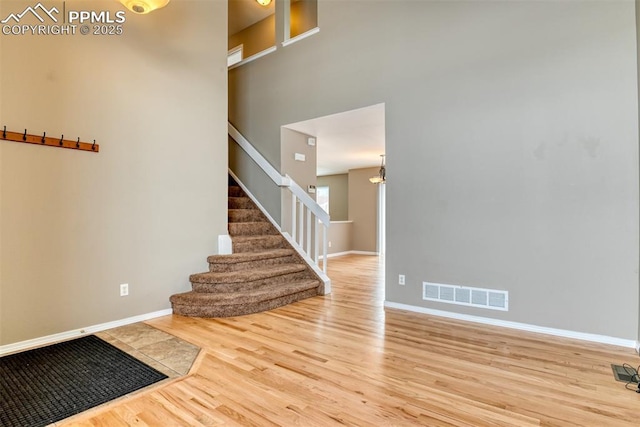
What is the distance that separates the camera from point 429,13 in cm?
340

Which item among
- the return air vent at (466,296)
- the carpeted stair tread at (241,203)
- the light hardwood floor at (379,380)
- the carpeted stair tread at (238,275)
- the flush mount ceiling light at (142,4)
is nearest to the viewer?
the light hardwood floor at (379,380)

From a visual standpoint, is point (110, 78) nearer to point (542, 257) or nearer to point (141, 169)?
point (141, 169)

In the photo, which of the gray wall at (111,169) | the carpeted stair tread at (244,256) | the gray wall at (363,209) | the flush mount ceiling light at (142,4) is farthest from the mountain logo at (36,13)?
the gray wall at (363,209)

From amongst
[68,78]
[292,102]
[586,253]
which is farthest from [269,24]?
[586,253]

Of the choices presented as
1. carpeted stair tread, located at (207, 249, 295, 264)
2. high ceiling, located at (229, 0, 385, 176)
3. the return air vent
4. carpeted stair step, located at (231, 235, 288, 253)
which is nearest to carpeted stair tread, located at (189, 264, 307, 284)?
carpeted stair tread, located at (207, 249, 295, 264)

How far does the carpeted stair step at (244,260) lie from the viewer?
377 centimetres

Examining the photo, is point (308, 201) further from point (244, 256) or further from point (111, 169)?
point (111, 169)

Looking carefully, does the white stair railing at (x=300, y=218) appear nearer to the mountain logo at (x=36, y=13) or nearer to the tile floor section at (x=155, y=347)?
the tile floor section at (x=155, y=347)

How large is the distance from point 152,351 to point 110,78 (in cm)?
249

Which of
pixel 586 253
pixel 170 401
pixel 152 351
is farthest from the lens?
pixel 586 253

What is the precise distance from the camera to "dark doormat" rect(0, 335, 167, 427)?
5.60 ft

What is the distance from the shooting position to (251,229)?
4.64 meters

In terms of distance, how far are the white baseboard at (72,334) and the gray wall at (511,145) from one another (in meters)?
2.59

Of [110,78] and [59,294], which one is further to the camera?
[110,78]
